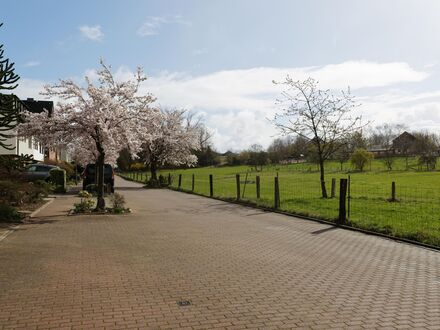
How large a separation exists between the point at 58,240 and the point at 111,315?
5.79 meters

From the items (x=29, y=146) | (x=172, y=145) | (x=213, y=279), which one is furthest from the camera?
(x=172, y=145)

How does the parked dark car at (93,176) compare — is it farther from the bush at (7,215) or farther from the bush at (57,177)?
the bush at (7,215)

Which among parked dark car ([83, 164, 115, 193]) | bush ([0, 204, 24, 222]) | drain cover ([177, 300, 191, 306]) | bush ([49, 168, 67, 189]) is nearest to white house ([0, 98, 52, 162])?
bush ([49, 168, 67, 189])

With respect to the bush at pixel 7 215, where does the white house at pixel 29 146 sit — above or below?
above

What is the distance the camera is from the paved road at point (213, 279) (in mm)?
5473

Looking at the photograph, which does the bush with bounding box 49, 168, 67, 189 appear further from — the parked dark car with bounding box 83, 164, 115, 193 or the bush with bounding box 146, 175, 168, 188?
the bush with bounding box 146, 175, 168, 188

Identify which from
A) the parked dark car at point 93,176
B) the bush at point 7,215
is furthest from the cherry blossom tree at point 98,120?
the parked dark car at point 93,176

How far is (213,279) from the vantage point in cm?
728

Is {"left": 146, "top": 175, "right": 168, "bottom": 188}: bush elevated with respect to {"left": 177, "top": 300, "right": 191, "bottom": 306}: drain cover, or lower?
lower

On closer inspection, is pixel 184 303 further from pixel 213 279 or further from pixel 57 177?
pixel 57 177

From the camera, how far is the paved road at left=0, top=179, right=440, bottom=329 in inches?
215

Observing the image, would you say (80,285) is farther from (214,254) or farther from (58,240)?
(58,240)

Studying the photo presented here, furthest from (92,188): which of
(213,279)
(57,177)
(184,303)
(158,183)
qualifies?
(184,303)

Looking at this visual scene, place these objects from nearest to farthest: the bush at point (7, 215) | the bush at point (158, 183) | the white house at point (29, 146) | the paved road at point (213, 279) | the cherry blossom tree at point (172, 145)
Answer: the paved road at point (213, 279) < the bush at point (7, 215) < the white house at point (29, 146) < the bush at point (158, 183) < the cherry blossom tree at point (172, 145)
